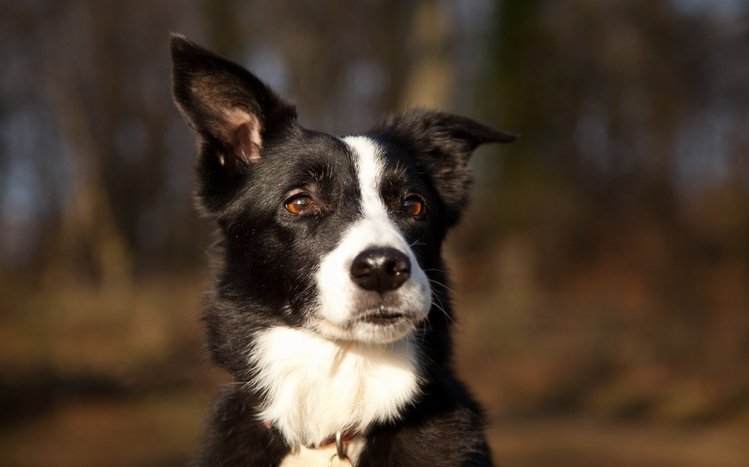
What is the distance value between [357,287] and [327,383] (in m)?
0.60

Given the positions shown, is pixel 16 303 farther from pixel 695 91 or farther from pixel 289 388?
pixel 695 91

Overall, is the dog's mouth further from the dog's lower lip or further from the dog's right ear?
the dog's right ear

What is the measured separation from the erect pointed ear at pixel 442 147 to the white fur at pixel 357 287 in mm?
815

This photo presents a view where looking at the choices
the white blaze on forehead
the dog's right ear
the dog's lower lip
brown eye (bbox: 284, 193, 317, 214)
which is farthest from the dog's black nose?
the dog's right ear

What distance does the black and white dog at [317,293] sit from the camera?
3656mm

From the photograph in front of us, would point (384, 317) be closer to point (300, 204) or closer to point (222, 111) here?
point (300, 204)

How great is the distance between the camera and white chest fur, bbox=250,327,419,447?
3.82 metres

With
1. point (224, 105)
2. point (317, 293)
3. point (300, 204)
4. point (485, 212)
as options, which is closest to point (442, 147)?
point (300, 204)

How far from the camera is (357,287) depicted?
353 cm

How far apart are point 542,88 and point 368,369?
1693 cm

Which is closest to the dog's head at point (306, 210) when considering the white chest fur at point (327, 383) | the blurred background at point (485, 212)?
the white chest fur at point (327, 383)

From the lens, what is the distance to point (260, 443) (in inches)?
151

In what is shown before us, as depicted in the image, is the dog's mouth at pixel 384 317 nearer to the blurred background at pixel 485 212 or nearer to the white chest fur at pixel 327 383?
the white chest fur at pixel 327 383

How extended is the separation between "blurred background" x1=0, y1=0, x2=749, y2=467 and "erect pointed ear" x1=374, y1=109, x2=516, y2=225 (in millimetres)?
6725
